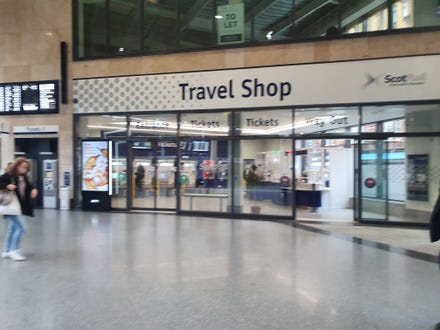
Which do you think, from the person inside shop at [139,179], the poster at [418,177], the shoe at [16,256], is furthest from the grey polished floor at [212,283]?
the person inside shop at [139,179]

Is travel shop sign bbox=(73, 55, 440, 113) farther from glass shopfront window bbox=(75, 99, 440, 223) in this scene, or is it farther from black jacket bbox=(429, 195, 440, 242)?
black jacket bbox=(429, 195, 440, 242)

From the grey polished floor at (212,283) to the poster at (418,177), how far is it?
3.23 m

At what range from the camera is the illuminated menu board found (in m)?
12.7

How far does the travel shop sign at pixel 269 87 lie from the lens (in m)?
9.87

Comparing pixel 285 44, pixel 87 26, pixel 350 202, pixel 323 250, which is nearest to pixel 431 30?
pixel 285 44

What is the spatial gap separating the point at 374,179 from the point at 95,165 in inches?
317

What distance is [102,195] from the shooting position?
12.3 m

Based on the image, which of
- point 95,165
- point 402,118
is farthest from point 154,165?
point 402,118

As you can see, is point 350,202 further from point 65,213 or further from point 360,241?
point 65,213

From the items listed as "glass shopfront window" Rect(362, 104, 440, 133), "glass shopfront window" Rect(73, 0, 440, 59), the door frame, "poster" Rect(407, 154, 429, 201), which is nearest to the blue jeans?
the door frame

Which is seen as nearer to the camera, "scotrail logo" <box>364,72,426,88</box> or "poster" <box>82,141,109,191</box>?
"scotrail logo" <box>364,72,426,88</box>

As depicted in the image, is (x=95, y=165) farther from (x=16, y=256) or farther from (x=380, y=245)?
(x=380, y=245)

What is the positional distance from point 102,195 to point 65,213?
1168mm

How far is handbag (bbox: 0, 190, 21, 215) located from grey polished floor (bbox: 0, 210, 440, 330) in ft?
2.48
